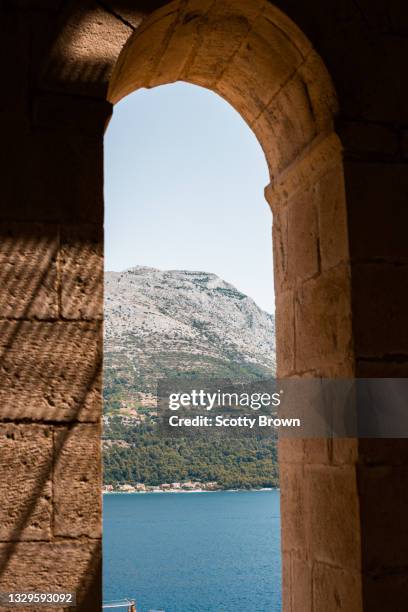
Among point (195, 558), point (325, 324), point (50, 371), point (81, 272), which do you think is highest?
point (81, 272)

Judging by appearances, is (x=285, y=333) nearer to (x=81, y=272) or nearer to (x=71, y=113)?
(x=81, y=272)

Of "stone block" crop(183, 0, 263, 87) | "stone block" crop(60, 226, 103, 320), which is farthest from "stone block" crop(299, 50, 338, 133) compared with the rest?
"stone block" crop(60, 226, 103, 320)

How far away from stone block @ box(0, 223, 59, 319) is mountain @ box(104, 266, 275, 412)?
54.9 m

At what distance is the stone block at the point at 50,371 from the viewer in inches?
85.3

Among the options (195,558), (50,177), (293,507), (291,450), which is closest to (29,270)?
(50,177)

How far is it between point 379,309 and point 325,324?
Result: 10.6 inches

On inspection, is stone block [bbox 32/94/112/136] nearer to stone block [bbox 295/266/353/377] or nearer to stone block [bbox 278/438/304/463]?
stone block [bbox 295/266/353/377]

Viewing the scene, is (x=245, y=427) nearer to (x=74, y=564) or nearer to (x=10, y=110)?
(x=74, y=564)

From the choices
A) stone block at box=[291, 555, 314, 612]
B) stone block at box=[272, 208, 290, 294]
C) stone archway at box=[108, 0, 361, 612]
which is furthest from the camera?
stone block at box=[272, 208, 290, 294]

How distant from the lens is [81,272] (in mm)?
2264

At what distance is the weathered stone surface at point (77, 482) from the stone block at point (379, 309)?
1016 mm

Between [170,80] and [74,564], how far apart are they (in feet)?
7.69

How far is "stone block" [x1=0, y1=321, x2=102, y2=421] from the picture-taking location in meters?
2.17

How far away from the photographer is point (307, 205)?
2920mm
